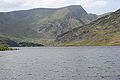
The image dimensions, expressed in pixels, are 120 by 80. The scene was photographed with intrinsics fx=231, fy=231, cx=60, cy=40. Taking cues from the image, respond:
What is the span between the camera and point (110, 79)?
7338 centimetres

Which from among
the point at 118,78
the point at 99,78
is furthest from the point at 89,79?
the point at 118,78

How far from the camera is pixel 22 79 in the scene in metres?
77.0

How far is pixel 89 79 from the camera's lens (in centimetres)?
7431

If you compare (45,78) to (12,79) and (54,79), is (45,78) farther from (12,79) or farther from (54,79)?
(12,79)

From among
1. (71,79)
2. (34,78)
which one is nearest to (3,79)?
(34,78)

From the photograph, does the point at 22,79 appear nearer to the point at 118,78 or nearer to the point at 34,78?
the point at 34,78

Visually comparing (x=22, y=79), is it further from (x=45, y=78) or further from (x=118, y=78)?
(x=118, y=78)

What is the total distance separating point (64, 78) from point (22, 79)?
14.0 m

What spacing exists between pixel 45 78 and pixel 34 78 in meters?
3.79

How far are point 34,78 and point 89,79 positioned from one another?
18.7 metres

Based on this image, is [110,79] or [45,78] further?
[45,78]

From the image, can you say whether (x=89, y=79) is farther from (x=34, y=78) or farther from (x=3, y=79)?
(x=3, y=79)

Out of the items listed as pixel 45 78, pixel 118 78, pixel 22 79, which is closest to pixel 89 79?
pixel 118 78

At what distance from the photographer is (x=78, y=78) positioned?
76.6 metres
